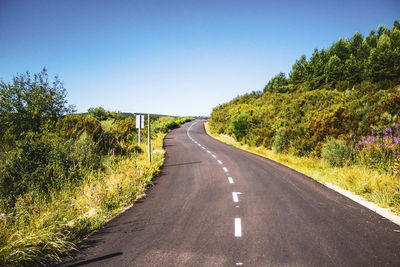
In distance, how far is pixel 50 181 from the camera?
6.46 meters

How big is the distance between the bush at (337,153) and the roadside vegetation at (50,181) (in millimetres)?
8442

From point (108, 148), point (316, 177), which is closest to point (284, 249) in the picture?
point (316, 177)

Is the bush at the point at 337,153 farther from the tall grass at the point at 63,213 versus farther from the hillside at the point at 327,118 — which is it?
the tall grass at the point at 63,213

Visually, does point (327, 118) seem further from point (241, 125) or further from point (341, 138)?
point (241, 125)

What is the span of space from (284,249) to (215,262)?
48.1 inches

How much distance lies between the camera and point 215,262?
9.84 feet

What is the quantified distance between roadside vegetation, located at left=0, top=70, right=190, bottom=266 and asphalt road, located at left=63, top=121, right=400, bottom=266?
20.4 inches

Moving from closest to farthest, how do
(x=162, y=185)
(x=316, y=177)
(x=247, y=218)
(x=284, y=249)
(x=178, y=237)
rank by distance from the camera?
(x=284, y=249), (x=178, y=237), (x=247, y=218), (x=162, y=185), (x=316, y=177)

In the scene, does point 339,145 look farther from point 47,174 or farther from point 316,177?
point 47,174

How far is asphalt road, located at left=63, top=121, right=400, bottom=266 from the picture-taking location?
3084 millimetres

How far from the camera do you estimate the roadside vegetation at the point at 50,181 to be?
11.2 feet

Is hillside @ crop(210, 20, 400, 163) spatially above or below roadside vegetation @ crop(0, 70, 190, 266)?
above

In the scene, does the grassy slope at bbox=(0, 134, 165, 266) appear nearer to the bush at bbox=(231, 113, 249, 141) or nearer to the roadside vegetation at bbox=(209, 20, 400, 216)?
the roadside vegetation at bbox=(209, 20, 400, 216)

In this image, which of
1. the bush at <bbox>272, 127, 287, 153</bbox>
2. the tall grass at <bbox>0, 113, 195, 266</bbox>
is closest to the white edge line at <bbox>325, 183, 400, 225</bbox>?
the tall grass at <bbox>0, 113, 195, 266</bbox>
